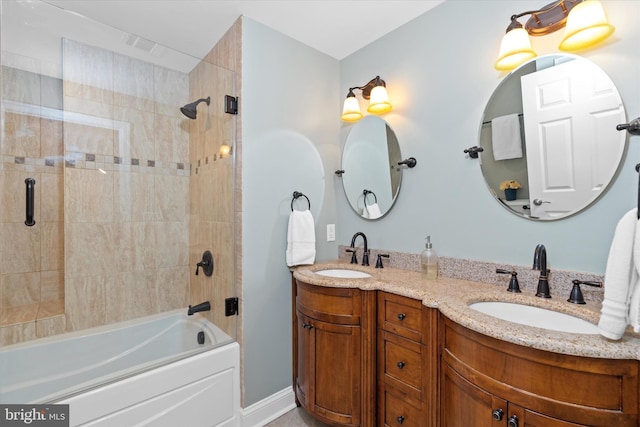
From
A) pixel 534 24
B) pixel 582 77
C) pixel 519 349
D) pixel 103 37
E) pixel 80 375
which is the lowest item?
pixel 80 375

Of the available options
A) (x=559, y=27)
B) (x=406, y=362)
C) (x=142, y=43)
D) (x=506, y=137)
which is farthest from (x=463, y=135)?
(x=142, y=43)

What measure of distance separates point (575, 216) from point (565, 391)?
809 mm

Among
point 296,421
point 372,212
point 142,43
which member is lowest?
point 296,421

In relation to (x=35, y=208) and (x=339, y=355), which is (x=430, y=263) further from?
(x=35, y=208)

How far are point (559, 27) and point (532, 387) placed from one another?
1539mm

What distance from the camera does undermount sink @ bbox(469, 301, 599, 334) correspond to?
3.60 feet

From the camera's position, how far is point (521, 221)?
145 centimetres

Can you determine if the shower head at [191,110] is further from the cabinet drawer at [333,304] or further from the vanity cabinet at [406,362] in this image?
the vanity cabinet at [406,362]

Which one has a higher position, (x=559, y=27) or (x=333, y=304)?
(x=559, y=27)

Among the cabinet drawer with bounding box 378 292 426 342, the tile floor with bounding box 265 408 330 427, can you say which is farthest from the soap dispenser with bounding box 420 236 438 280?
the tile floor with bounding box 265 408 330 427

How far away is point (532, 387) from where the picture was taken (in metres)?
0.90

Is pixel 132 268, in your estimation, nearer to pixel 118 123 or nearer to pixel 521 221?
pixel 118 123

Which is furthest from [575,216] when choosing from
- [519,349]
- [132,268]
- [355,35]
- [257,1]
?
[132,268]

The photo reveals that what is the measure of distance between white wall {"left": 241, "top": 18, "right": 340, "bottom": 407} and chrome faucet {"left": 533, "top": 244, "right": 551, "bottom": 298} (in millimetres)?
1382
